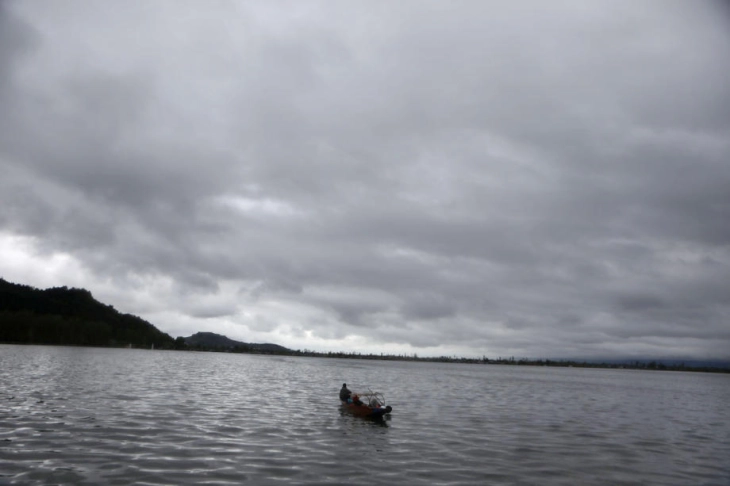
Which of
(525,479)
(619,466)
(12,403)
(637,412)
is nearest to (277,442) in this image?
(525,479)

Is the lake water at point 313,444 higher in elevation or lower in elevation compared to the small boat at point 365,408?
lower

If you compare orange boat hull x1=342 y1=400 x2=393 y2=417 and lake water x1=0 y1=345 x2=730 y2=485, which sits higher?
orange boat hull x1=342 y1=400 x2=393 y2=417

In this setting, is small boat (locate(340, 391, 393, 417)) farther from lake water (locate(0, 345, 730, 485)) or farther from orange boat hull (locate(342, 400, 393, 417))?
lake water (locate(0, 345, 730, 485))

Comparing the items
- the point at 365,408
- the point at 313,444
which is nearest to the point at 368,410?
the point at 365,408

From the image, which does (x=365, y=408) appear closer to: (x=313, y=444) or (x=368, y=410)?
(x=368, y=410)

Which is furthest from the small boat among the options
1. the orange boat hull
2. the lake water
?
the lake water

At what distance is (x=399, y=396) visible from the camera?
70.0m

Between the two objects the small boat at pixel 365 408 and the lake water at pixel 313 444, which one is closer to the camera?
the lake water at pixel 313 444

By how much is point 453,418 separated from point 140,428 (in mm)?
25545

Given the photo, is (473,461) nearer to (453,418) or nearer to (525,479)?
(525,479)

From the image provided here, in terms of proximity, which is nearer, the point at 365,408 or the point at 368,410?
the point at 368,410

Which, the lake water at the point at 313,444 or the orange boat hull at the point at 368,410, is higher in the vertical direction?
the orange boat hull at the point at 368,410

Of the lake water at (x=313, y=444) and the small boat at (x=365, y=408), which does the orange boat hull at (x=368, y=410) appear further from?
the lake water at (x=313, y=444)

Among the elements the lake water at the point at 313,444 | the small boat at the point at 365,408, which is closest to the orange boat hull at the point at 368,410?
the small boat at the point at 365,408
